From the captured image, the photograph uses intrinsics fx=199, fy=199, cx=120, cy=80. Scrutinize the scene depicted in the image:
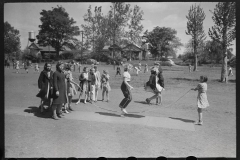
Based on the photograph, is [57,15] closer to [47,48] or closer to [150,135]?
[47,48]

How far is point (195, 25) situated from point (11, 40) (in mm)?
4224

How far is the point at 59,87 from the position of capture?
4.94m

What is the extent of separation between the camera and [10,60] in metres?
4.54

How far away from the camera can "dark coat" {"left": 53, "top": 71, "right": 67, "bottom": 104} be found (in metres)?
4.84

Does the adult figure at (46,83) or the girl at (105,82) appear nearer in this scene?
the adult figure at (46,83)

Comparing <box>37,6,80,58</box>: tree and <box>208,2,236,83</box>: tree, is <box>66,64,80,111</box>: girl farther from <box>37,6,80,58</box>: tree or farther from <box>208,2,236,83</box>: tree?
<box>208,2,236,83</box>: tree

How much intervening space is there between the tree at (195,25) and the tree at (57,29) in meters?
2.63

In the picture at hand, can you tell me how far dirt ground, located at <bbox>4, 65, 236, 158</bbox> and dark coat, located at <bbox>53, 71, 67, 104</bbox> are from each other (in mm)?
483

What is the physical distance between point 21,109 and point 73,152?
235cm

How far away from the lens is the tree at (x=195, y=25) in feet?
14.3

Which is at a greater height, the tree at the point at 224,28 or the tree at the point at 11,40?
the tree at the point at 224,28

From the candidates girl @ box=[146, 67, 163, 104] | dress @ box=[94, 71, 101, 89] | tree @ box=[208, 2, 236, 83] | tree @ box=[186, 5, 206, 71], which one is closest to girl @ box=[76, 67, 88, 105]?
dress @ box=[94, 71, 101, 89]

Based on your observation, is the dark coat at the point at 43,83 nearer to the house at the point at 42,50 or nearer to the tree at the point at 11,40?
the house at the point at 42,50

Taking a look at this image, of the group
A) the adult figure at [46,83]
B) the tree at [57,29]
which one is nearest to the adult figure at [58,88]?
the adult figure at [46,83]
